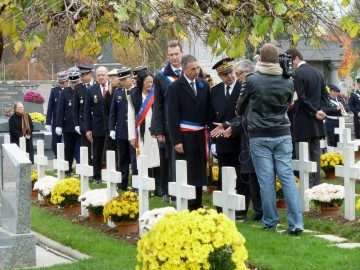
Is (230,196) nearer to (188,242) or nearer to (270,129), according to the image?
(270,129)

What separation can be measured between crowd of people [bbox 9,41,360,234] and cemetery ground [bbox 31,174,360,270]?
1.71 ft

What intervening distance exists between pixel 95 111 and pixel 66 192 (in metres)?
4.34

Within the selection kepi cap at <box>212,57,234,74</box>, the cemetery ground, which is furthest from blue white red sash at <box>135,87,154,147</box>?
kepi cap at <box>212,57,234,74</box>

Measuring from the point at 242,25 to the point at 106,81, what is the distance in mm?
9701

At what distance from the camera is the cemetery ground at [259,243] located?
9.13 metres

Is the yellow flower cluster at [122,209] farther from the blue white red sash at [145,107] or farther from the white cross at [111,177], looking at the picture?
the blue white red sash at [145,107]

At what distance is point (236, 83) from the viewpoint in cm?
1224

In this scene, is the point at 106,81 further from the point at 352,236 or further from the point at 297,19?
the point at 297,19

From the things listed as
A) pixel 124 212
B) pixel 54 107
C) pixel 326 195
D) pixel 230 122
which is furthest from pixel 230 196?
pixel 54 107

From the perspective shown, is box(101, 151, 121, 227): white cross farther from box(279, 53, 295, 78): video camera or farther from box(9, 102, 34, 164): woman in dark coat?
box(9, 102, 34, 164): woman in dark coat

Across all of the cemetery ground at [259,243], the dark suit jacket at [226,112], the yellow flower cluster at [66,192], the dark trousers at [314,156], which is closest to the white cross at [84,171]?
the yellow flower cluster at [66,192]

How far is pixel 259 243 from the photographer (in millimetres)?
10156

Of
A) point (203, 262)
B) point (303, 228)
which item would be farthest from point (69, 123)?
point (203, 262)

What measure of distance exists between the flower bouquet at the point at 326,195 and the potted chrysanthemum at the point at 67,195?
3525mm
